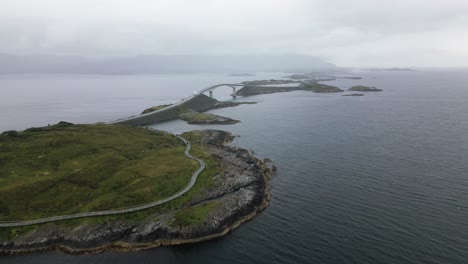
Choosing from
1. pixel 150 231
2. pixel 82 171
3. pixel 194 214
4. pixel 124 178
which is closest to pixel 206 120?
pixel 82 171

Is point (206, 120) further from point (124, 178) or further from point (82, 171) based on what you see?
point (124, 178)

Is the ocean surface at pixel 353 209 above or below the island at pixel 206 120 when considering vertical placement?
below

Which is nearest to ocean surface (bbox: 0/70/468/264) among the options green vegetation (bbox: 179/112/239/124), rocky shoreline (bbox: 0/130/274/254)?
rocky shoreline (bbox: 0/130/274/254)

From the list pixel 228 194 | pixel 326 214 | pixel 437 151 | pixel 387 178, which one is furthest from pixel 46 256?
pixel 437 151

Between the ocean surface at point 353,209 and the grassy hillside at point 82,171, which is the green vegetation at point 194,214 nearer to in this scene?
the ocean surface at point 353,209

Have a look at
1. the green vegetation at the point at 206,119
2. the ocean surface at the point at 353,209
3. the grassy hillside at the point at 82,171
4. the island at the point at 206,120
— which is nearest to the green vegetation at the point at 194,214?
the ocean surface at the point at 353,209

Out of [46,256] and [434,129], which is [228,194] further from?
[434,129]
